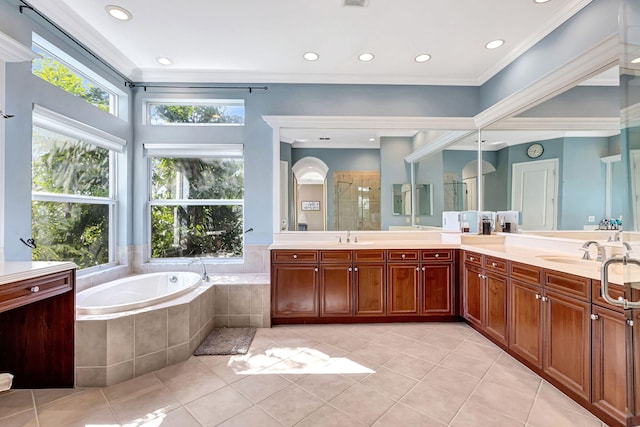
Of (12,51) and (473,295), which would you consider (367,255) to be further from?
(12,51)

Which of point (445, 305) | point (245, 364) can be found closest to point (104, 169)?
point (245, 364)

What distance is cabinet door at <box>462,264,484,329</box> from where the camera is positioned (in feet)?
8.94

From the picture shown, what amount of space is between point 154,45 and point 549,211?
4155 mm

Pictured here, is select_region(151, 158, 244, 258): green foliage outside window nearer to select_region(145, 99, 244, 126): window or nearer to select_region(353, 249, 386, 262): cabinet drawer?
select_region(145, 99, 244, 126): window

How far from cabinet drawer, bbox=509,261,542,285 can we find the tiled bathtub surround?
270 centimetres

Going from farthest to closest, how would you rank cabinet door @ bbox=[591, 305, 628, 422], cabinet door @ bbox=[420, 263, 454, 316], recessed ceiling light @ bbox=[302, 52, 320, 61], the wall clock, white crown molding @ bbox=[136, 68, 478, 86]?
white crown molding @ bbox=[136, 68, 478, 86], cabinet door @ bbox=[420, 263, 454, 316], recessed ceiling light @ bbox=[302, 52, 320, 61], the wall clock, cabinet door @ bbox=[591, 305, 628, 422]

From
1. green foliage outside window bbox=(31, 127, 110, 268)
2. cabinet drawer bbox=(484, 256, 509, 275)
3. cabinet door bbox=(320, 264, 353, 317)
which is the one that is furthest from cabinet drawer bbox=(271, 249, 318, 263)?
green foliage outside window bbox=(31, 127, 110, 268)

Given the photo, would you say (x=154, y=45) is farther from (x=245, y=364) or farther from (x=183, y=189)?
(x=245, y=364)

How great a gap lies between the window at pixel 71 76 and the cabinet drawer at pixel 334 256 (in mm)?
2828

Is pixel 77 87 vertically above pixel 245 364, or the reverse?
pixel 77 87

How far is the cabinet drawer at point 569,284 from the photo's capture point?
5.52 feet

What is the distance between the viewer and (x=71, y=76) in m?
2.72

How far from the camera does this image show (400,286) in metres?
3.06

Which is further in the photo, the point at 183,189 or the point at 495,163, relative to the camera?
the point at 183,189
